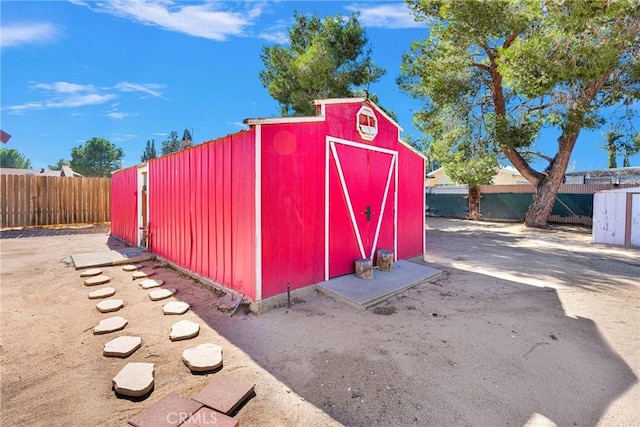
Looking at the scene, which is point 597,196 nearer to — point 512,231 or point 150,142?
point 512,231

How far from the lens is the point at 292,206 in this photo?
389cm

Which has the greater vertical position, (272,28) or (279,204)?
(272,28)

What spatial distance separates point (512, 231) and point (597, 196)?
3454 millimetres

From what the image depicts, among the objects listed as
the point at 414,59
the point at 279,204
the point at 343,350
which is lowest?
the point at 343,350

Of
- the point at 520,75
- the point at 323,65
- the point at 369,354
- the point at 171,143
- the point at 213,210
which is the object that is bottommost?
Result: the point at 369,354

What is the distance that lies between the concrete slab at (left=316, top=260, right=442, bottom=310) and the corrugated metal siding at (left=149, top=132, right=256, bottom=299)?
1223 millimetres

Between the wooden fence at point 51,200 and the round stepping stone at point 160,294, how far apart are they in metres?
10.8

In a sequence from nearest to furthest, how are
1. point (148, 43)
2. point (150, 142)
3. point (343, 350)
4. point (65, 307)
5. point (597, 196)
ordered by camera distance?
point (343, 350), point (65, 307), point (597, 196), point (148, 43), point (150, 142)

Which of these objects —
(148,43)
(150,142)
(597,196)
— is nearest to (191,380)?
(148,43)

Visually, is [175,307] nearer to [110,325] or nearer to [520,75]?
[110,325]

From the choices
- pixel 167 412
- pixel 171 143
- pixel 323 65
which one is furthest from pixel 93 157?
pixel 167 412

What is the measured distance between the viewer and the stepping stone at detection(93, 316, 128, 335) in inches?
116

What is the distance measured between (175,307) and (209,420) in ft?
7.22

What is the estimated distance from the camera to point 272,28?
35.0 feet
